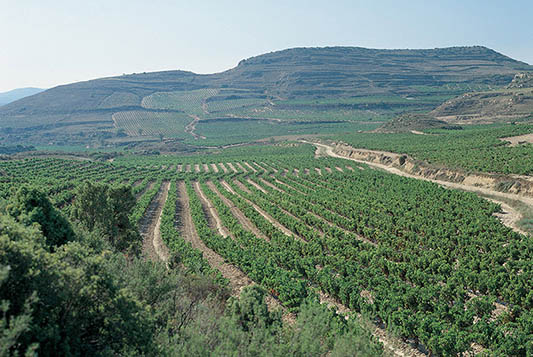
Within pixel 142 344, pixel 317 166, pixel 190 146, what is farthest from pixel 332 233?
pixel 190 146

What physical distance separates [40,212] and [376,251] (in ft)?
68.5

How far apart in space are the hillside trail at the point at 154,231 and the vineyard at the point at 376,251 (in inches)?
20.6

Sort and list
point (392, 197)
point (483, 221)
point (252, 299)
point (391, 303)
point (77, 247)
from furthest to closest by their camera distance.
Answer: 1. point (392, 197)
2. point (483, 221)
3. point (391, 303)
4. point (252, 299)
5. point (77, 247)

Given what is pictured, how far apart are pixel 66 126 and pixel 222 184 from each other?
6133 inches

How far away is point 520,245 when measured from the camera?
2300cm

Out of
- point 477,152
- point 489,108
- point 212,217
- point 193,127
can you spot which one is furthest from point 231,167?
point 193,127

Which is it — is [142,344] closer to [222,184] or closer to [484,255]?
[484,255]

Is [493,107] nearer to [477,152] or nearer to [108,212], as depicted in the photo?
[477,152]

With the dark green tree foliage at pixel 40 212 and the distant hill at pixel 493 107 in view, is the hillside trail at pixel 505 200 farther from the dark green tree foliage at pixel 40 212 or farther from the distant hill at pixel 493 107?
the distant hill at pixel 493 107

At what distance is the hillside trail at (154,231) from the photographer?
92.1 feet

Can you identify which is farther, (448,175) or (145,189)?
(145,189)

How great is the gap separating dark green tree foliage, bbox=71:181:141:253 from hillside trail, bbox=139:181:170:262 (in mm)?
1985

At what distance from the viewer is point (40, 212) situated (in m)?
15.6

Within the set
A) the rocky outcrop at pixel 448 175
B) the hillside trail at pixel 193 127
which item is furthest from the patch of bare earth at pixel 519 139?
the hillside trail at pixel 193 127
